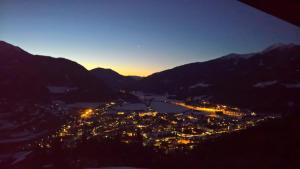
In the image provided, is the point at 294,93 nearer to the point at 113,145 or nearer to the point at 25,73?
the point at 113,145

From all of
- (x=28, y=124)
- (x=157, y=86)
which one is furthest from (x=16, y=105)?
(x=157, y=86)

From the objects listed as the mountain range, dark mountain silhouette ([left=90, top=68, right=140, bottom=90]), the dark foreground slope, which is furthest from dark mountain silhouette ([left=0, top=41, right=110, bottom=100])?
the dark foreground slope

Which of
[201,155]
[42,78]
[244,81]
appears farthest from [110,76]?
[201,155]

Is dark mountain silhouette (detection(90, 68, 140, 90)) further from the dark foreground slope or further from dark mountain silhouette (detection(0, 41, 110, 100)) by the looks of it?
the dark foreground slope

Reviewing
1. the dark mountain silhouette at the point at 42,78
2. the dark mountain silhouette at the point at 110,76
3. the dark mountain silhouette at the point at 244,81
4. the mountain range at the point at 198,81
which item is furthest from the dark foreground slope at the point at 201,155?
the dark mountain silhouette at the point at 110,76

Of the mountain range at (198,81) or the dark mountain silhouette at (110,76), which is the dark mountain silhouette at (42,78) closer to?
the mountain range at (198,81)

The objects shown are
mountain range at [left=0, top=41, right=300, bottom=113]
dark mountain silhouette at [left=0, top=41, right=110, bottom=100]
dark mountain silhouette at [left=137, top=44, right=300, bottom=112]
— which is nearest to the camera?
dark mountain silhouette at [left=137, top=44, right=300, bottom=112]
